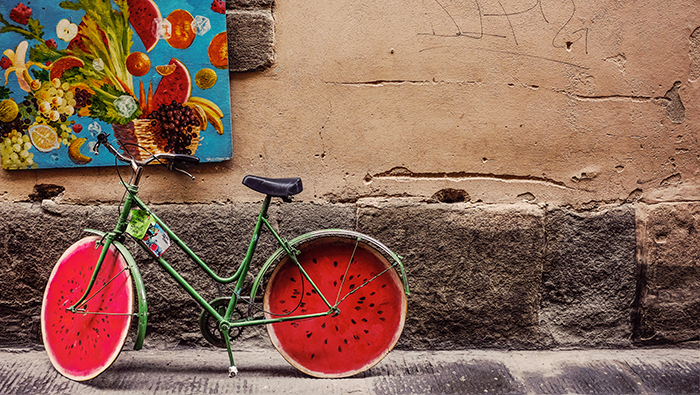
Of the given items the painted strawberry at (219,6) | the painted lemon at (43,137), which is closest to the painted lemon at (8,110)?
the painted lemon at (43,137)

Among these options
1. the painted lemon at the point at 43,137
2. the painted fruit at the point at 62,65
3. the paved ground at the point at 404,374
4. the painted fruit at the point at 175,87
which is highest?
the painted fruit at the point at 62,65

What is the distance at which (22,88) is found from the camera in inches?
107

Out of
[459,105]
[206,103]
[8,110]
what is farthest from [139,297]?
[459,105]

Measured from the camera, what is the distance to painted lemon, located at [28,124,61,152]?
274 centimetres

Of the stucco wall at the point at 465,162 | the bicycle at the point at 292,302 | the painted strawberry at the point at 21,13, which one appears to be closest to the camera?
the bicycle at the point at 292,302

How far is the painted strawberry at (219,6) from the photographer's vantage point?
2.68 metres

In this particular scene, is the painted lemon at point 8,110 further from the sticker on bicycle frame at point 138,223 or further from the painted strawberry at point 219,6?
the painted strawberry at point 219,6

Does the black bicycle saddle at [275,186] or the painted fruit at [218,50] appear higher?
the painted fruit at [218,50]

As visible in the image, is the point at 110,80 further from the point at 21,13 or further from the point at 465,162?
the point at 465,162

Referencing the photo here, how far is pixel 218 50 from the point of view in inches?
106

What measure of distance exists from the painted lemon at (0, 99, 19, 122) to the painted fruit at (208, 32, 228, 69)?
1111 mm

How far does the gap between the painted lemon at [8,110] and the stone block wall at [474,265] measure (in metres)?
0.48

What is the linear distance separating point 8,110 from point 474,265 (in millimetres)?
2717

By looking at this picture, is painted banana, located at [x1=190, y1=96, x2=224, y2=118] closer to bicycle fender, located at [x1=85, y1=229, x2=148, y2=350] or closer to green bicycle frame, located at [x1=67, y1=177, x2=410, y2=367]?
green bicycle frame, located at [x1=67, y1=177, x2=410, y2=367]
